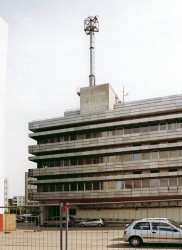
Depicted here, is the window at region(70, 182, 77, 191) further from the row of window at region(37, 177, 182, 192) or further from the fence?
the fence

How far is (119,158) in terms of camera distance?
172 feet

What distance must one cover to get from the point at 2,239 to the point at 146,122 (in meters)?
40.2

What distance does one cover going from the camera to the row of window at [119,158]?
49219 mm

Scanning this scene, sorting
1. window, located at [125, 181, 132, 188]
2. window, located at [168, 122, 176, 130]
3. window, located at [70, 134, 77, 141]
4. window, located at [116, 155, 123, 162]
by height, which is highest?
window, located at [168, 122, 176, 130]

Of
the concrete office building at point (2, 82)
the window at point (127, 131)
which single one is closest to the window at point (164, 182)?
the window at point (127, 131)

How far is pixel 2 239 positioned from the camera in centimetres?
1288

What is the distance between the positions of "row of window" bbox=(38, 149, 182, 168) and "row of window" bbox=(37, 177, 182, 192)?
10.4 ft

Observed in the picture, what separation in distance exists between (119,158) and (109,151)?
6.06 feet

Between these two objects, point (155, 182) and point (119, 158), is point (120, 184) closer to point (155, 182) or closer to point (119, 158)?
point (119, 158)

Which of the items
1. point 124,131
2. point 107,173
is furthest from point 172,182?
point 124,131

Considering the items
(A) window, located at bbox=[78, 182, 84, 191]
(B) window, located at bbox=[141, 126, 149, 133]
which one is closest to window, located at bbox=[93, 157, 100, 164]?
(A) window, located at bbox=[78, 182, 84, 191]

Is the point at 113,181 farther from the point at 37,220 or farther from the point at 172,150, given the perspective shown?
the point at 37,220

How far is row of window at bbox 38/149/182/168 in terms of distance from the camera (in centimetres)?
4922

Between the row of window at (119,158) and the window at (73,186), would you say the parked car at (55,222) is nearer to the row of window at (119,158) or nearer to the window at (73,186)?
the row of window at (119,158)
